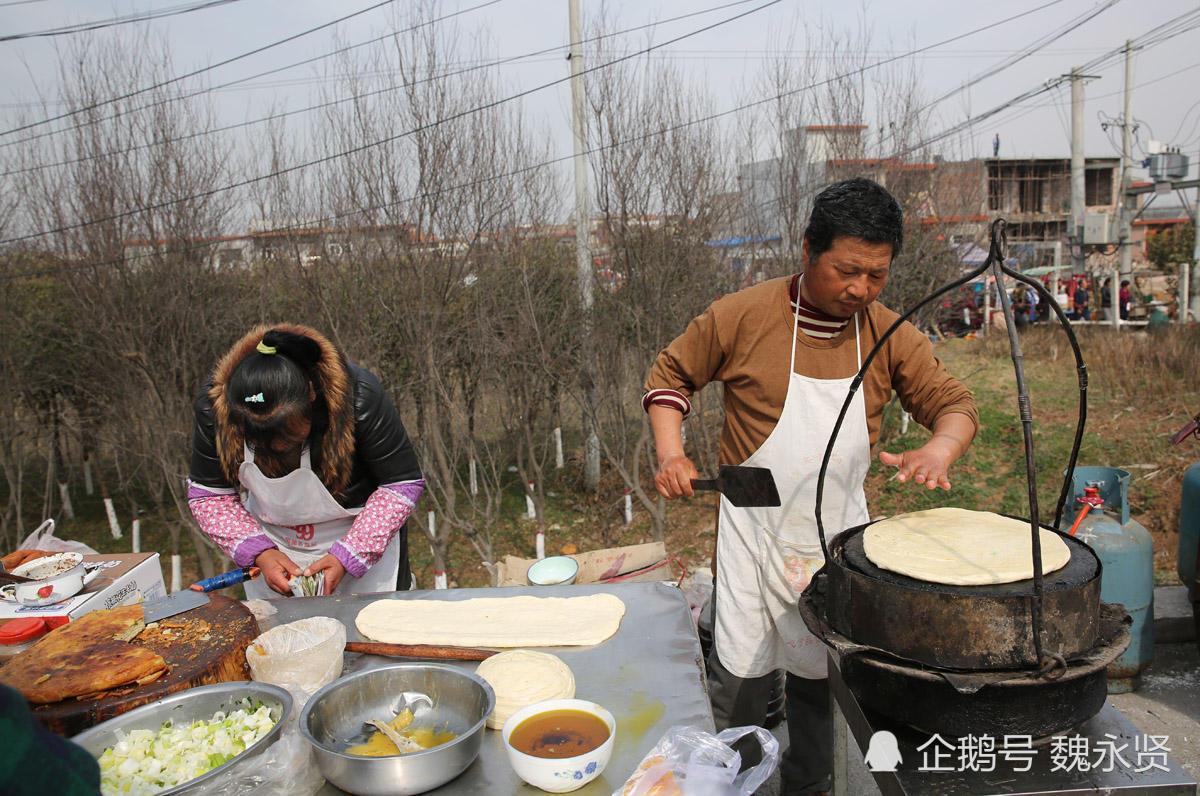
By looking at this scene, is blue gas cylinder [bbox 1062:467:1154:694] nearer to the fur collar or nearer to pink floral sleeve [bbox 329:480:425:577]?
pink floral sleeve [bbox 329:480:425:577]

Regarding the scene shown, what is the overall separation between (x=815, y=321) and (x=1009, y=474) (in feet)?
22.8

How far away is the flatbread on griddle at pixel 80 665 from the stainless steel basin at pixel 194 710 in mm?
104

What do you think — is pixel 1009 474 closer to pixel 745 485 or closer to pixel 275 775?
pixel 745 485

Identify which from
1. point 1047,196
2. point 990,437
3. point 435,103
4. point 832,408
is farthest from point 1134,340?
point 1047,196

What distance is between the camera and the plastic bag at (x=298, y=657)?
1.73m

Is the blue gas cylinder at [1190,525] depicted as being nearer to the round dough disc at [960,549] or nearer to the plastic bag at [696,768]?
the round dough disc at [960,549]

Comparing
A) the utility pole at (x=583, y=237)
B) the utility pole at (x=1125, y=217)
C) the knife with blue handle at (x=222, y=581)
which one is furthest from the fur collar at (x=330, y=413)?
the utility pole at (x=1125, y=217)

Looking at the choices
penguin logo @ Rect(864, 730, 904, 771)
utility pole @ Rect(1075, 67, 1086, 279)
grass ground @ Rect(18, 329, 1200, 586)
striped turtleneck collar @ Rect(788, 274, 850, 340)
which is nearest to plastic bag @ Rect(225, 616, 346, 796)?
penguin logo @ Rect(864, 730, 904, 771)

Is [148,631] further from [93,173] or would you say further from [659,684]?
[93,173]

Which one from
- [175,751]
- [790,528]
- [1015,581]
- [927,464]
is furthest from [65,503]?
[1015,581]

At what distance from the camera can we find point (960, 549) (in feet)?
5.62

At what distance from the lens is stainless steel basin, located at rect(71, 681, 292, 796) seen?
146 cm

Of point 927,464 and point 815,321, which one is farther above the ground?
point 815,321

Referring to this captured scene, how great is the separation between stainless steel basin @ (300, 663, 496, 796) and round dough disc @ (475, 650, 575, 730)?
65 mm
